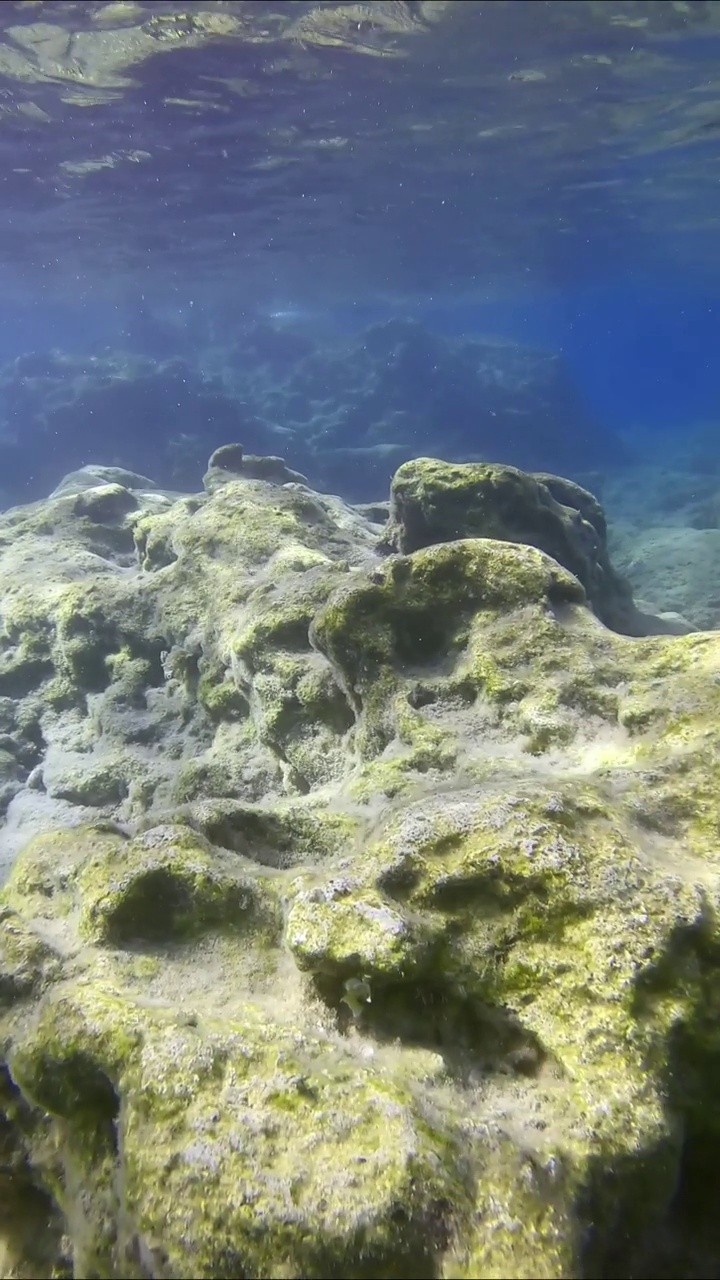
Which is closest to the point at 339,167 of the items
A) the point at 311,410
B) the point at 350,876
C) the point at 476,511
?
the point at 311,410

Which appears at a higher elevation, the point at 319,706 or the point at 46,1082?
the point at 46,1082

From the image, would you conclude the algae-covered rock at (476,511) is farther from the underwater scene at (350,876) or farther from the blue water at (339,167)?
the blue water at (339,167)

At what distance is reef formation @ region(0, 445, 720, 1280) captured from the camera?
5.67 ft

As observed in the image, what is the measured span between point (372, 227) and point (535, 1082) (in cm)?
3367

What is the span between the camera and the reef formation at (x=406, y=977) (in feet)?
5.67

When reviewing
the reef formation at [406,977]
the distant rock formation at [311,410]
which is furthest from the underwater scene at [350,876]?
the distant rock formation at [311,410]

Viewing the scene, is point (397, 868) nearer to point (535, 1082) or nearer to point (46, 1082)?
point (535, 1082)

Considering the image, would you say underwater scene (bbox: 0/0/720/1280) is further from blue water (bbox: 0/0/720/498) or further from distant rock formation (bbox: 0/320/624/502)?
distant rock formation (bbox: 0/320/624/502)

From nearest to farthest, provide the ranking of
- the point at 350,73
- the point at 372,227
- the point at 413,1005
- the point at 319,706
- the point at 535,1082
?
the point at 535,1082, the point at 413,1005, the point at 319,706, the point at 350,73, the point at 372,227

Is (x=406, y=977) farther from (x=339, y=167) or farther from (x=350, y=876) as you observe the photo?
(x=339, y=167)

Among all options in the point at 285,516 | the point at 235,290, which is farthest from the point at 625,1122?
the point at 235,290

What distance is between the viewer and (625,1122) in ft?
6.17

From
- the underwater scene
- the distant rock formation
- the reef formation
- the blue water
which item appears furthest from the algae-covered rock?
the distant rock formation

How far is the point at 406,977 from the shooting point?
2.23 m
